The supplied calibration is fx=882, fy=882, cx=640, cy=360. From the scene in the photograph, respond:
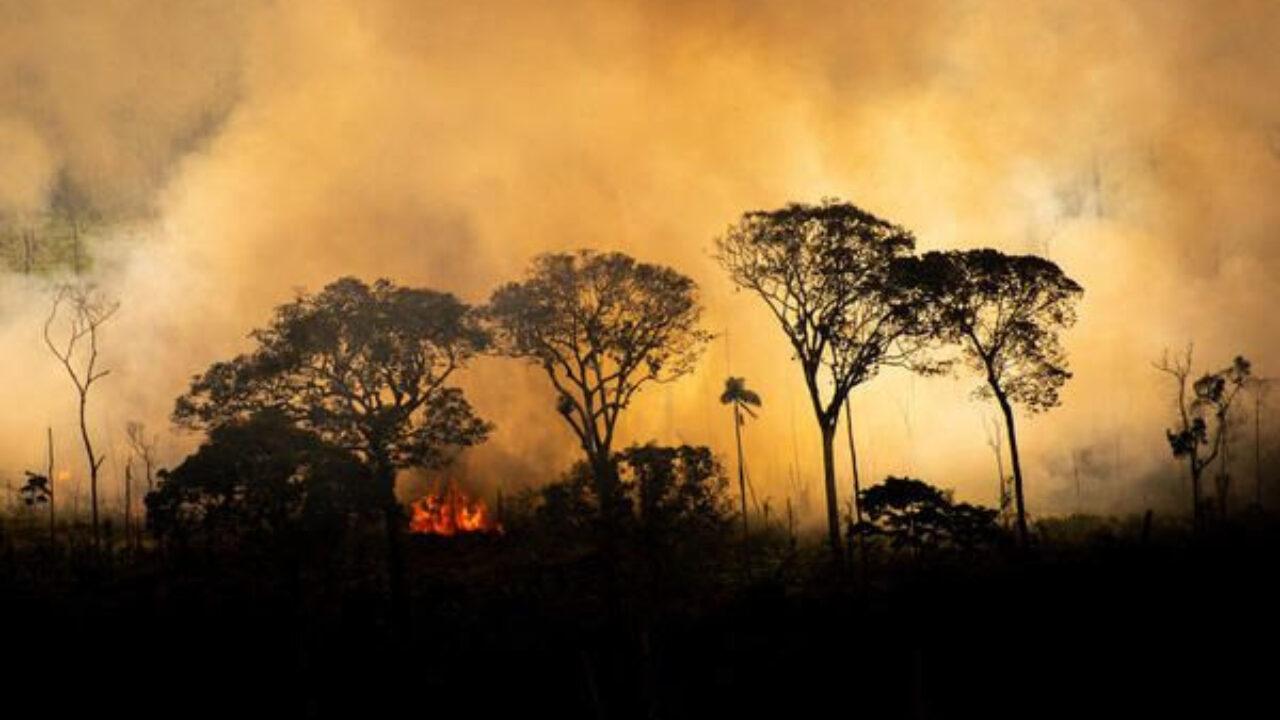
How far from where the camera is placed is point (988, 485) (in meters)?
128

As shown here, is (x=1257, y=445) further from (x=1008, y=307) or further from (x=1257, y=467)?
(x=1008, y=307)

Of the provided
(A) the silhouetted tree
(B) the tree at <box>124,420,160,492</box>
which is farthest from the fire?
(A) the silhouetted tree

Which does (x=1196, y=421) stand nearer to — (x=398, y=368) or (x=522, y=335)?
(x=522, y=335)

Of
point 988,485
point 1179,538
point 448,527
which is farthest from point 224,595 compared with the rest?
point 988,485

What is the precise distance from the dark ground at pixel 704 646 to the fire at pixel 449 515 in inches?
Answer: 1677

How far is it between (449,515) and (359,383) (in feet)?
166

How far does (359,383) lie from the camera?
163ft

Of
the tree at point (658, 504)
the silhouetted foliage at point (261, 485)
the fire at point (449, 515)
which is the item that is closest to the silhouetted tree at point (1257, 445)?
the tree at point (658, 504)

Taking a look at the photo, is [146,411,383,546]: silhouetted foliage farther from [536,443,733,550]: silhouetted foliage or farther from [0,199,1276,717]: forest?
[536,443,733,550]: silhouetted foliage

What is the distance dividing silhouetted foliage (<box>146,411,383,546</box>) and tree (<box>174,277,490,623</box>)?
10.1 feet

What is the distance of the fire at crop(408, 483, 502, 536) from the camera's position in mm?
95125

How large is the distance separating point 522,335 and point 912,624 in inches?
1161

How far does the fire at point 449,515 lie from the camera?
95.1 metres

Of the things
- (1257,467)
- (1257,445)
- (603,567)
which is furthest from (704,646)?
(1257,467)
